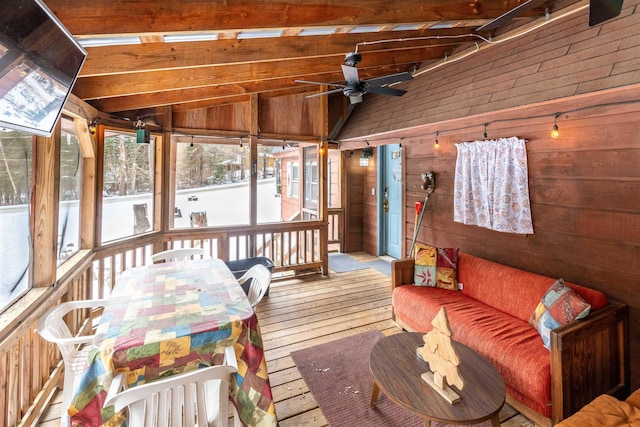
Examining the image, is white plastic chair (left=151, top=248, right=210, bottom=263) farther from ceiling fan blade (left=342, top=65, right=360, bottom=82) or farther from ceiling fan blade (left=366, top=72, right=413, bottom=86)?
ceiling fan blade (left=366, top=72, right=413, bottom=86)

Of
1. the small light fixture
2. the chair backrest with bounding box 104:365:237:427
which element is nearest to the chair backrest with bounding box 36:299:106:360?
the chair backrest with bounding box 104:365:237:427

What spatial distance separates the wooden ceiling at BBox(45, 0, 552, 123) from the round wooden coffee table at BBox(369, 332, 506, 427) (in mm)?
2158

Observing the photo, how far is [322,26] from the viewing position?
2105mm

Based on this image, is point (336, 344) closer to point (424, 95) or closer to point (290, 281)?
point (290, 281)

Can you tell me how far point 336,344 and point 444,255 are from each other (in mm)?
1507

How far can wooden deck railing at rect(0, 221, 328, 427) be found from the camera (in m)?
1.75

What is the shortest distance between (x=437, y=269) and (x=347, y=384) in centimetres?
157

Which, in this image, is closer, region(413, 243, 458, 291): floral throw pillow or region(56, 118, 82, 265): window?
region(56, 118, 82, 265): window

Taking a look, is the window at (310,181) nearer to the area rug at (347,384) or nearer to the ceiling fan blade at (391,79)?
the ceiling fan blade at (391,79)

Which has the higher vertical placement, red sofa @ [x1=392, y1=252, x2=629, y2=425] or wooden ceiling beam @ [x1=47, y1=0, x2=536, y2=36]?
wooden ceiling beam @ [x1=47, y1=0, x2=536, y2=36]

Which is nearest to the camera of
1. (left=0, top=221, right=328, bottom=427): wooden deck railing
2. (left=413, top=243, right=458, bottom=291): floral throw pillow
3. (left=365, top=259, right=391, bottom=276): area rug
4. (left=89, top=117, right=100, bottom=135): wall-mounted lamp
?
(left=0, top=221, right=328, bottom=427): wooden deck railing

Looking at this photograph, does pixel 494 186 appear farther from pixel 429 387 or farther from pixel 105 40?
pixel 105 40

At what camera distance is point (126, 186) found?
11.8 ft

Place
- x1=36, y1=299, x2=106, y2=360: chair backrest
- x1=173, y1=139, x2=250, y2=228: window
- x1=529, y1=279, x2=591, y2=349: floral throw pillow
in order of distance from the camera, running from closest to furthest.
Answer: x1=36, y1=299, x2=106, y2=360: chair backrest < x1=529, y1=279, x2=591, y2=349: floral throw pillow < x1=173, y1=139, x2=250, y2=228: window
